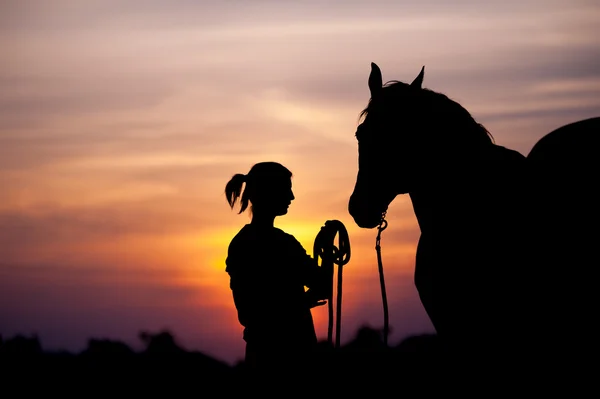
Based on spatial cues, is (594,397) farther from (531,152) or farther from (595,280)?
(531,152)

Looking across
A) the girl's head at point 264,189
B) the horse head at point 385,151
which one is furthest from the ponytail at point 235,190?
the horse head at point 385,151

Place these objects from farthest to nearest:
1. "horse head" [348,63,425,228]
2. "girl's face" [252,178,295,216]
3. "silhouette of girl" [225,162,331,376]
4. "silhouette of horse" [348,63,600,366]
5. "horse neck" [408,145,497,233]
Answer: "girl's face" [252,178,295,216]
"silhouette of girl" [225,162,331,376]
"horse head" [348,63,425,228]
"horse neck" [408,145,497,233]
"silhouette of horse" [348,63,600,366]

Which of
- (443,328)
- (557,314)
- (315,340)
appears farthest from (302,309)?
(557,314)

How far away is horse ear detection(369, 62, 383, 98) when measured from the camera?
7129 millimetres

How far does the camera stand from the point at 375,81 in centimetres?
717

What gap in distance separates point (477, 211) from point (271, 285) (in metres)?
1.51

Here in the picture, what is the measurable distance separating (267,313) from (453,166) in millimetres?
1577

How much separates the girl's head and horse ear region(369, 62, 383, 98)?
2.58ft

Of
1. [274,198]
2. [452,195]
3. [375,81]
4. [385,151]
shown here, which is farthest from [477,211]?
[274,198]

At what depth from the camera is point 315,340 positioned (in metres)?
7.08

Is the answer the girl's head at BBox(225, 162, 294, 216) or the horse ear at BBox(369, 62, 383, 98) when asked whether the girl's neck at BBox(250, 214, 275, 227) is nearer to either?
the girl's head at BBox(225, 162, 294, 216)

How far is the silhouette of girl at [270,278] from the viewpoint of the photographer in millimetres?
7035

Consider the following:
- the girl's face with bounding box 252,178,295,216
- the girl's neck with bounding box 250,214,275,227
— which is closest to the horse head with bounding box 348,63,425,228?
the girl's face with bounding box 252,178,295,216

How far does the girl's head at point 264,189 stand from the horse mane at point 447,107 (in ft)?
2.35
